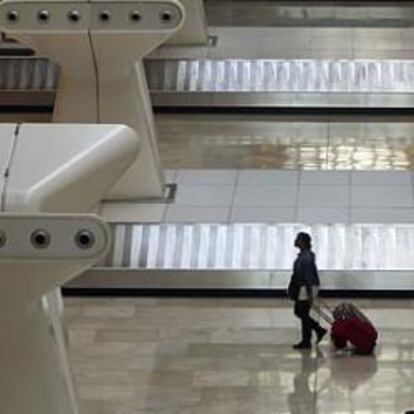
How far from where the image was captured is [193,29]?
1844 centimetres

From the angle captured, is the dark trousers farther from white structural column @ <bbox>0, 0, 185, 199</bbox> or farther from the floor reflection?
the floor reflection

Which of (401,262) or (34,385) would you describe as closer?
(34,385)

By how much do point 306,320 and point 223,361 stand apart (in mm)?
673

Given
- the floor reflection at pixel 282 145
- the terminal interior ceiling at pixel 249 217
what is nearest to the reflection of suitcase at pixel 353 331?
the terminal interior ceiling at pixel 249 217

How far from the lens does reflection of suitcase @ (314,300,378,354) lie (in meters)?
10.9

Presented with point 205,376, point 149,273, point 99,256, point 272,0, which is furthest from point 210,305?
point 272,0

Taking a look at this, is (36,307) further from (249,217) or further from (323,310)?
(249,217)

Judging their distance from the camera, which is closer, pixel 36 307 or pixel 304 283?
pixel 36 307

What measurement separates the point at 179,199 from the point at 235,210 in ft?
2.06

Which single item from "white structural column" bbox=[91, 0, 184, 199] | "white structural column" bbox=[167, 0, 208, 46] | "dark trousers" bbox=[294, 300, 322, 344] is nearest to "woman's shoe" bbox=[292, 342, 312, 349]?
"dark trousers" bbox=[294, 300, 322, 344]

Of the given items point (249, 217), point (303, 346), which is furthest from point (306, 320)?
point (249, 217)

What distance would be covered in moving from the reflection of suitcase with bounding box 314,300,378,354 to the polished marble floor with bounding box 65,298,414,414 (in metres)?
0.09

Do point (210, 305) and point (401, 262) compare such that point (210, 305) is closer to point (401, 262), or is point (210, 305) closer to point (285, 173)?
point (401, 262)

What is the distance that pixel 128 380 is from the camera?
10.6 metres
